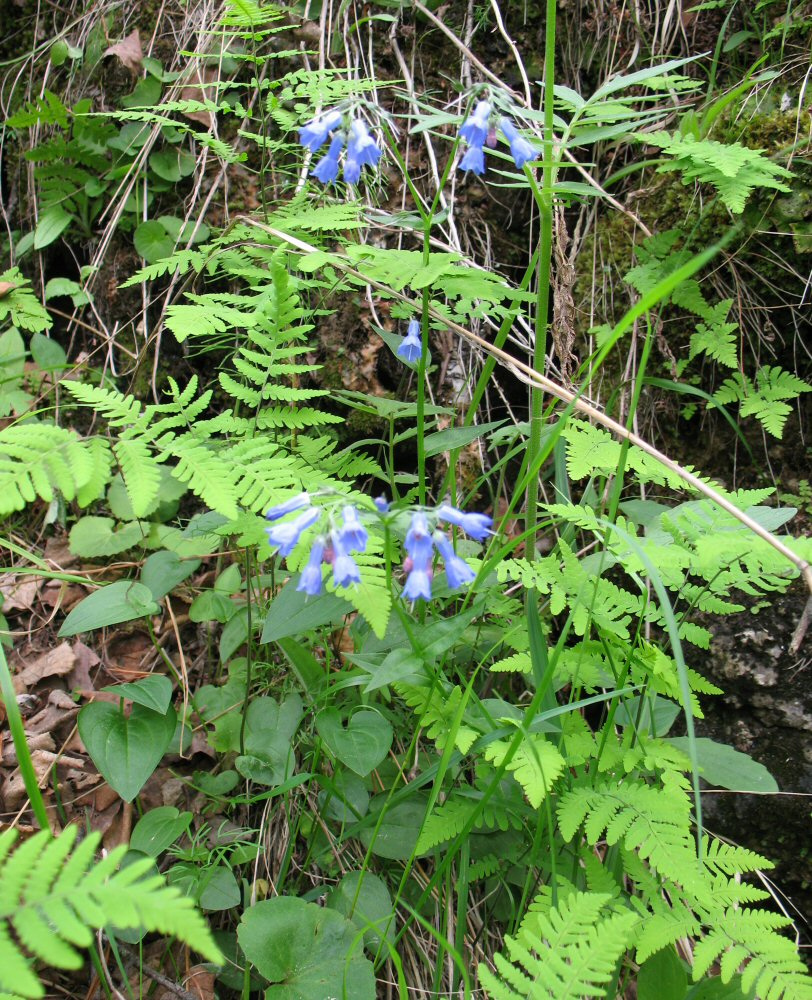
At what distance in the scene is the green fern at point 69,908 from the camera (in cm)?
103

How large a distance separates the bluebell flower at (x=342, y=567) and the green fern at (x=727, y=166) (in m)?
1.73

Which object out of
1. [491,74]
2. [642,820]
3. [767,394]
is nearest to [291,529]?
[642,820]

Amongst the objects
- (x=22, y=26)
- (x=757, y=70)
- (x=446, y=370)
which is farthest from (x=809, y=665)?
(x=22, y=26)

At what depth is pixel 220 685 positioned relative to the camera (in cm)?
269

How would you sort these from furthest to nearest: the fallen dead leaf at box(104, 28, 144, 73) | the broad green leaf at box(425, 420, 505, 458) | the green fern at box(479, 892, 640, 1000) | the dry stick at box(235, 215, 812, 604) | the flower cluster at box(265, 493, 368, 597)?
the fallen dead leaf at box(104, 28, 144, 73), the broad green leaf at box(425, 420, 505, 458), the dry stick at box(235, 215, 812, 604), the flower cluster at box(265, 493, 368, 597), the green fern at box(479, 892, 640, 1000)

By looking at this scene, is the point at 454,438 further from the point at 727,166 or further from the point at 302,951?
the point at 302,951

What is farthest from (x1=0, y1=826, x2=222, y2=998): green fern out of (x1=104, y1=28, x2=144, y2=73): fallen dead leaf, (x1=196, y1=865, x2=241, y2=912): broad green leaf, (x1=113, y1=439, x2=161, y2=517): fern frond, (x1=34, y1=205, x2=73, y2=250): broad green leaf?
(x1=104, y1=28, x2=144, y2=73): fallen dead leaf

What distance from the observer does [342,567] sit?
1525 millimetres

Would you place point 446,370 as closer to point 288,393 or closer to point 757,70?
point 288,393

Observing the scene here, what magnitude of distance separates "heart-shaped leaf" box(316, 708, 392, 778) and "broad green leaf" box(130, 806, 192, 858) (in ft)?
1.63

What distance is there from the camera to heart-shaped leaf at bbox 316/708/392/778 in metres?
1.98

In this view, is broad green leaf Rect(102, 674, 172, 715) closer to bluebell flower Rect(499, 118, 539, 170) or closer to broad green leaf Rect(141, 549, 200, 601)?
broad green leaf Rect(141, 549, 200, 601)

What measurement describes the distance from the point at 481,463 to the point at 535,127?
1.47 m

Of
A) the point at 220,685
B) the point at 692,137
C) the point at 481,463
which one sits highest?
the point at 692,137
